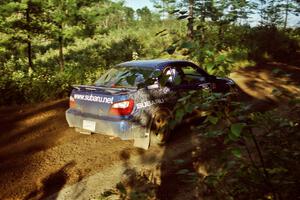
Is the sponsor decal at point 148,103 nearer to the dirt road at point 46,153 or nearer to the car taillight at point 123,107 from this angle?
the car taillight at point 123,107

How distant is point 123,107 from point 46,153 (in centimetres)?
207

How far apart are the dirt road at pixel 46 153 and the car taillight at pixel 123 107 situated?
3.21 feet

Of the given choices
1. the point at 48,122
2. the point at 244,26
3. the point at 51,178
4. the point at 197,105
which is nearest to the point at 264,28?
the point at 244,26

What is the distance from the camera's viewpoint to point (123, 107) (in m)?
5.87

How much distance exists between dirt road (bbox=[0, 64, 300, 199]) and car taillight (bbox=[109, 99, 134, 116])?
0.98 meters

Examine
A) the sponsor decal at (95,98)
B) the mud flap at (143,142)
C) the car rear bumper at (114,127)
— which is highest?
the sponsor decal at (95,98)

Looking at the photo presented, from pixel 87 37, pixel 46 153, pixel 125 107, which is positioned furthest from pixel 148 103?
pixel 87 37

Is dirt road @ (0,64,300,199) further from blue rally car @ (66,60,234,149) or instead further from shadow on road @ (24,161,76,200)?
blue rally car @ (66,60,234,149)

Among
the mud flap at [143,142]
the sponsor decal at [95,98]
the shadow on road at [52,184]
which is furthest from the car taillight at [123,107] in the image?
the shadow on road at [52,184]

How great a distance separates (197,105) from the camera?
2.16 meters

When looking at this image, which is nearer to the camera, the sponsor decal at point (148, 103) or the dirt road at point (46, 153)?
the dirt road at point (46, 153)

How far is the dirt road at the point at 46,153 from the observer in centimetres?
528

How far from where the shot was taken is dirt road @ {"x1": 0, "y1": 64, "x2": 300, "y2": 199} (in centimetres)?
528

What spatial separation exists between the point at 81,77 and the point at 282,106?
799 centimetres
